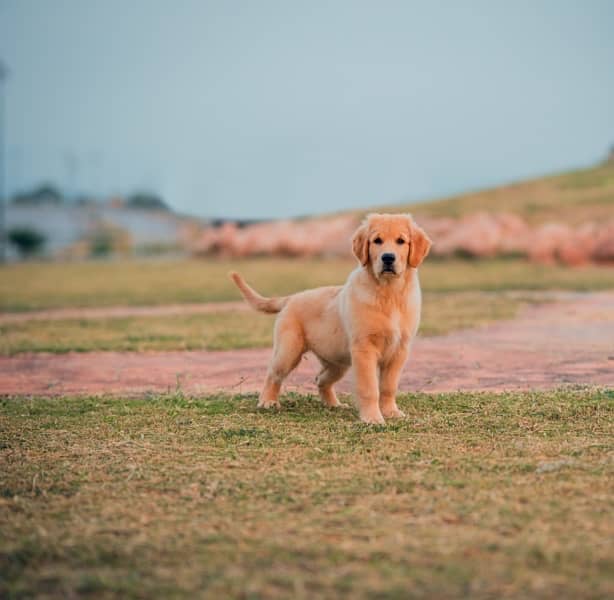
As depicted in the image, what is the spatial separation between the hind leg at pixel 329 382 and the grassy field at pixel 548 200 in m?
21.1

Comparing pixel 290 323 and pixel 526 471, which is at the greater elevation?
pixel 290 323

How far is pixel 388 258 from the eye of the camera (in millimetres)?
6152

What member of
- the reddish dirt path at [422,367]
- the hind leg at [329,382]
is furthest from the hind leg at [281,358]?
the reddish dirt path at [422,367]

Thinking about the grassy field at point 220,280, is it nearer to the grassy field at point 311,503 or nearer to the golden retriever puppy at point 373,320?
the golden retriever puppy at point 373,320

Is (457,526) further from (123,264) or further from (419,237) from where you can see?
(123,264)

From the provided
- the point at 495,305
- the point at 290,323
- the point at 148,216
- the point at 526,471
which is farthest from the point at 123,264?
the point at 526,471

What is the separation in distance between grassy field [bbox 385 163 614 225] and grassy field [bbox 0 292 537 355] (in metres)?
13.8

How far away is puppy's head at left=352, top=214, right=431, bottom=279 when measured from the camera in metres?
6.25

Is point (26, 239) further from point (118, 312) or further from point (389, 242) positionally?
point (389, 242)

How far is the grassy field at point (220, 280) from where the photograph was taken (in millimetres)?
17844

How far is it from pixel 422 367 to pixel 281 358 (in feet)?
7.35

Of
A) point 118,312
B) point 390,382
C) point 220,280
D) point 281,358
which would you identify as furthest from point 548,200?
point 390,382

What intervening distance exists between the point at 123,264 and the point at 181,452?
91.3ft

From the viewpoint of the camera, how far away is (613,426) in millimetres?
5820
